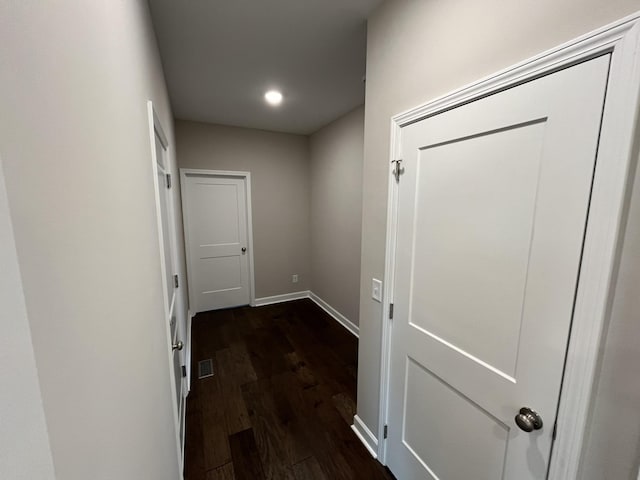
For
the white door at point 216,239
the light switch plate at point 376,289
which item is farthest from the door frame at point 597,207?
the white door at point 216,239

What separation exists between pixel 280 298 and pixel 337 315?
107 cm

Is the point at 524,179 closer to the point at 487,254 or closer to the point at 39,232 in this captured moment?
the point at 487,254

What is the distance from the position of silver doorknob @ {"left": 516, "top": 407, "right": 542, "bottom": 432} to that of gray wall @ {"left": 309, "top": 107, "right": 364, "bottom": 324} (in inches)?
83.9

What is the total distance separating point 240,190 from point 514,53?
3.37m

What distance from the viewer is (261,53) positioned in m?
1.85

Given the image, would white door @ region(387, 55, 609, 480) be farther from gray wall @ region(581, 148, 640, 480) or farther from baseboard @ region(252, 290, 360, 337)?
baseboard @ region(252, 290, 360, 337)

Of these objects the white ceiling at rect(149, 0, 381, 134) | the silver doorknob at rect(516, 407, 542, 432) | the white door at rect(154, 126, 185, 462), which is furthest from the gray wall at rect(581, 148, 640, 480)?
the white door at rect(154, 126, 185, 462)

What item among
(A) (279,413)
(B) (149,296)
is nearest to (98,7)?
(B) (149,296)

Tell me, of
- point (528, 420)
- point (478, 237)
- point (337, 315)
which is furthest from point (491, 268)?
point (337, 315)

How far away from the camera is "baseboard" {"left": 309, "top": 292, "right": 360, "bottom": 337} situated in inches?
126

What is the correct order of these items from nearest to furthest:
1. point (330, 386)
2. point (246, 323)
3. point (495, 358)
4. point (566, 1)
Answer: point (566, 1) → point (495, 358) → point (330, 386) → point (246, 323)

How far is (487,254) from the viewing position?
1.02 m

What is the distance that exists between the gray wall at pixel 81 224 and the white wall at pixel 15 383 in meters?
0.01

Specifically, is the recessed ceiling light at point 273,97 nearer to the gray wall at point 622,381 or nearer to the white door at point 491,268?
the white door at point 491,268
